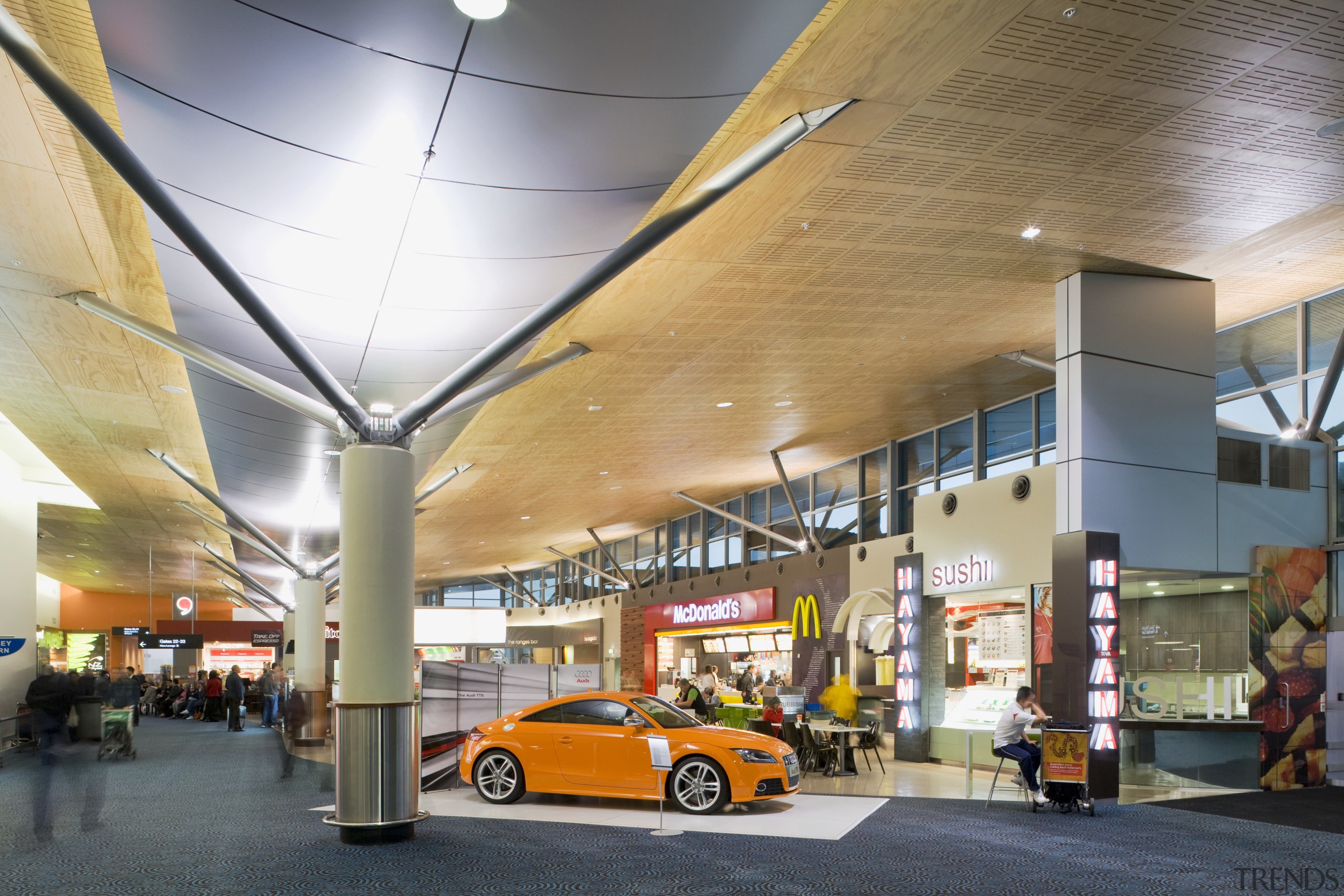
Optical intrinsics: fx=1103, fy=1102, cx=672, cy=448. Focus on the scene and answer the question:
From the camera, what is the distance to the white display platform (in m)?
9.86

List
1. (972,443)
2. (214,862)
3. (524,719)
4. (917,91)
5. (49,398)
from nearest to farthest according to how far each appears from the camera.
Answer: (917,91), (214,862), (524,719), (49,398), (972,443)

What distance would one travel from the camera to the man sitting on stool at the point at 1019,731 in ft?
37.7

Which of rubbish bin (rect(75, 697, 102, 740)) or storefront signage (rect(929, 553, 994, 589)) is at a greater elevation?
storefront signage (rect(929, 553, 994, 589))

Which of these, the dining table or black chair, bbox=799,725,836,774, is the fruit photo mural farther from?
black chair, bbox=799,725,836,774

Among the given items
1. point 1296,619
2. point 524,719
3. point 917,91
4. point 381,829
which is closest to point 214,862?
point 381,829

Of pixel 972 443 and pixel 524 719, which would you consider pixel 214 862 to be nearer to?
pixel 524 719

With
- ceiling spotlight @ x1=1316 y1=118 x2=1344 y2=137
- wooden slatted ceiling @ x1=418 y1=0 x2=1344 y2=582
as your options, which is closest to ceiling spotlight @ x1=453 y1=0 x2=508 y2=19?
wooden slatted ceiling @ x1=418 y1=0 x2=1344 y2=582

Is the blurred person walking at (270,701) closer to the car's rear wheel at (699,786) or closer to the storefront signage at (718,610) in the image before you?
the storefront signage at (718,610)

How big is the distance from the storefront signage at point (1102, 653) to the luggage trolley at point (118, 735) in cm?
1515

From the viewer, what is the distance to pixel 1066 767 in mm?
10945

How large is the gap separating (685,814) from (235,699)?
19241mm

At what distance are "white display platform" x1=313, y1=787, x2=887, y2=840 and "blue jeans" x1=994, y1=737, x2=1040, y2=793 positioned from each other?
142 cm

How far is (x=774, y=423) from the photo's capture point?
1925cm

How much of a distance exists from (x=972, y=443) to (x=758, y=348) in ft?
22.1
